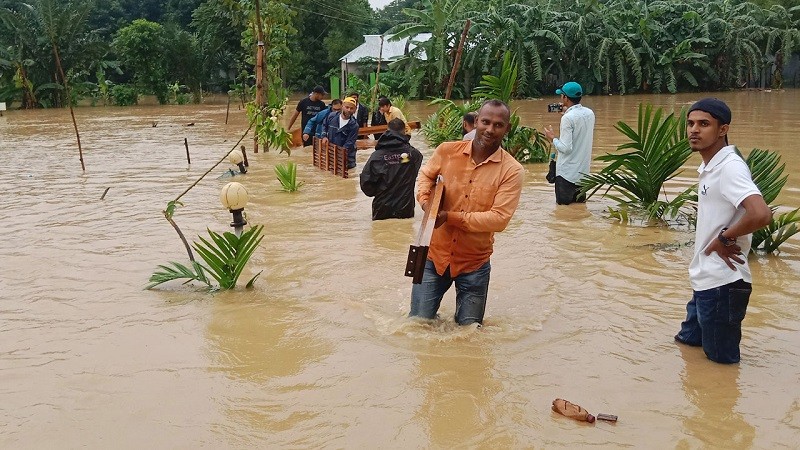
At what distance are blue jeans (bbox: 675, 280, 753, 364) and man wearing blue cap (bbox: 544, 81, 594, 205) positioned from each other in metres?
4.17

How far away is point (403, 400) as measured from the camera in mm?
4141

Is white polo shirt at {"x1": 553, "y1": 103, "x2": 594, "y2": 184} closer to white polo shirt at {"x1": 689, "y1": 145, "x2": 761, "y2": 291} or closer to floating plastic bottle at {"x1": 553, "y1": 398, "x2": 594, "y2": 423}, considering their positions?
white polo shirt at {"x1": 689, "y1": 145, "x2": 761, "y2": 291}

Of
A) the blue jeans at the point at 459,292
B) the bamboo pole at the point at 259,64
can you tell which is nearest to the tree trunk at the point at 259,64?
the bamboo pole at the point at 259,64

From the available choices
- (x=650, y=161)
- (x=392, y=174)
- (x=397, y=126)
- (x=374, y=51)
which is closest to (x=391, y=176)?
(x=392, y=174)

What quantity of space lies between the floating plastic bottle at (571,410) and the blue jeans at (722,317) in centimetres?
100

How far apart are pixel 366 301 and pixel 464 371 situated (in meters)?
1.53

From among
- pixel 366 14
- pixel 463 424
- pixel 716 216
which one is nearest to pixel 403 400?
pixel 463 424

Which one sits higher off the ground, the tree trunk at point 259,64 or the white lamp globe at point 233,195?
the tree trunk at point 259,64

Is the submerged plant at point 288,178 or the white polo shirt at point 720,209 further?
the submerged plant at point 288,178

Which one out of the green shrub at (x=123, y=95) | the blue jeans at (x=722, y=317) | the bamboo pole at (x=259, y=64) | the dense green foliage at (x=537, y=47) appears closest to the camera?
the blue jeans at (x=722, y=317)

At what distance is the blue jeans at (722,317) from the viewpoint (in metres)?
4.16

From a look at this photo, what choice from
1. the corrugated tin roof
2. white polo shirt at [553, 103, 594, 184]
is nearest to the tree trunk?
white polo shirt at [553, 103, 594, 184]

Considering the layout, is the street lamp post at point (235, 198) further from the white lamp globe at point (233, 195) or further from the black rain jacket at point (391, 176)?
the black rain jacket at point (391, 176)

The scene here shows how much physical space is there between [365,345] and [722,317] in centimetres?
213
